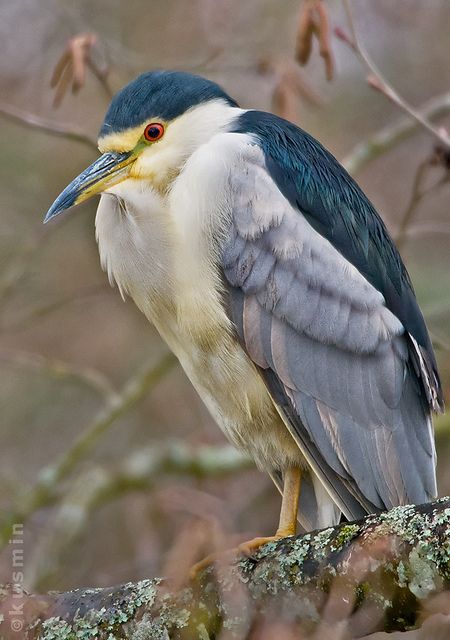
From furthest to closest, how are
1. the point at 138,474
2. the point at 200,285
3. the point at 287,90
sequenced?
the point at 138,474, the point at 287,90, the point at 200,285

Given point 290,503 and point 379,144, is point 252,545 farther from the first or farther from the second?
point 379,144

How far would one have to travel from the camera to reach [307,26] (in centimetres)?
323

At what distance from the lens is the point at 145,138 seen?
3365mm

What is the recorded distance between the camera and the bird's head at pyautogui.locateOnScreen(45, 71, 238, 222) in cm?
329

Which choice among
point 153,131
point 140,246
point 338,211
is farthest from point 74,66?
point 338,211

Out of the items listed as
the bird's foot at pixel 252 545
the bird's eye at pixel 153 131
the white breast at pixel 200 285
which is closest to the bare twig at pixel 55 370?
Answer: the white breast at pixel 200 285

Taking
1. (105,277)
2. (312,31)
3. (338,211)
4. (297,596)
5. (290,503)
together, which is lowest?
(297,596)

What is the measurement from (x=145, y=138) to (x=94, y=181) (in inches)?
9.1

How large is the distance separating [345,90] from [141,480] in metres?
2.89

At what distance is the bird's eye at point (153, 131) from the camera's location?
337cm

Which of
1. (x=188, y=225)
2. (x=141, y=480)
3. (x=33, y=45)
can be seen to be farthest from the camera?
(x=33, y=45)

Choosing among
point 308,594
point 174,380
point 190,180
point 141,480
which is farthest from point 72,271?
point 308,594

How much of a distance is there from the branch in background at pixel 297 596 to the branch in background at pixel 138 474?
4.71 feet

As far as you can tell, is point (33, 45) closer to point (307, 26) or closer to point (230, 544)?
point (307, 26)
